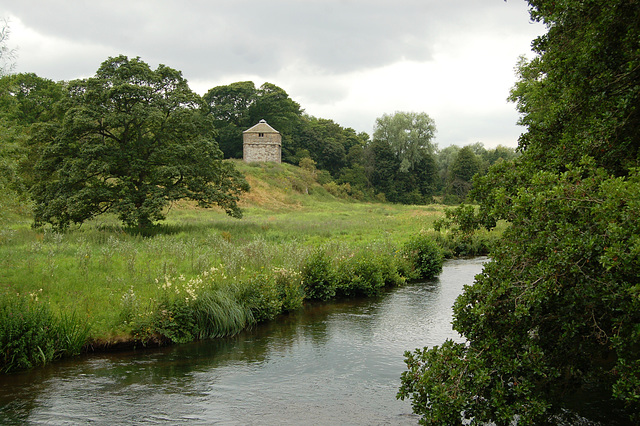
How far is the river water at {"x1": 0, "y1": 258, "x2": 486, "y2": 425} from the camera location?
789 centimetres

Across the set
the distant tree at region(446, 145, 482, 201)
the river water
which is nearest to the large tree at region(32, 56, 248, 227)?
A: the river water

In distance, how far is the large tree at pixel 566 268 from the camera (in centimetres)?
518

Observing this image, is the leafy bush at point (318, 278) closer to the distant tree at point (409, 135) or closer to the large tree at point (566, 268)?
the large tree at point (566, 268)

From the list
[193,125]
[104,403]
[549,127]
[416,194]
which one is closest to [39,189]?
[193,125]

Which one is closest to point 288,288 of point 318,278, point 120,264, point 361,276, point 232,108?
point 318,278

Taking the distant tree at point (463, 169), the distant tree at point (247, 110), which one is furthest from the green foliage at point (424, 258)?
the distant tree at point (463, 169)

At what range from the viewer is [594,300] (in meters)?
5.45

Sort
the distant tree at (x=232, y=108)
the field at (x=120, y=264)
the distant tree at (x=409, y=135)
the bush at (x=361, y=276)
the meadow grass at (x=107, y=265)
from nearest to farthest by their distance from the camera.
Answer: the field at (x=120, y=264), the meadow grass at (x=107, y=265), the bush at (x=361, y=276), the distant tree at (x=232, y=108), the distant tree at (x=409, y=135)

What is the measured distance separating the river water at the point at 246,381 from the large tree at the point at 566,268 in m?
2.35

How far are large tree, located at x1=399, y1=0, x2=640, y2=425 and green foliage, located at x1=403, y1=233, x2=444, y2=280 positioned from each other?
13.6 meters

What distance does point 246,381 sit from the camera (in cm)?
940

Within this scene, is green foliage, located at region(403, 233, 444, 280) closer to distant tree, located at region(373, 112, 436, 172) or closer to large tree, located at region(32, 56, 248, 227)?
large tree, located at region(32, 56, 248, 227)

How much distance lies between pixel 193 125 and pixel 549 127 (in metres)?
20.7

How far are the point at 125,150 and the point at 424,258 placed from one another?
16.0 m
